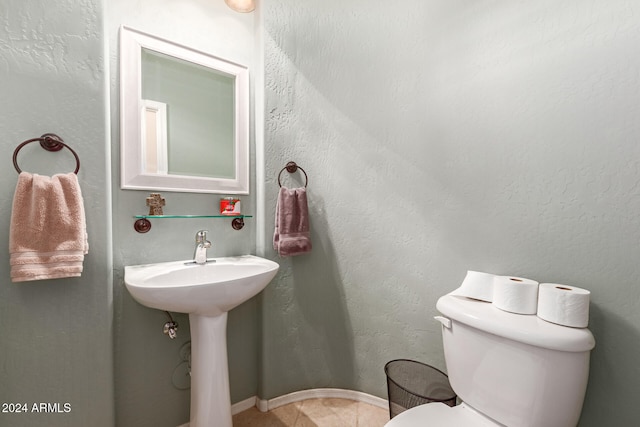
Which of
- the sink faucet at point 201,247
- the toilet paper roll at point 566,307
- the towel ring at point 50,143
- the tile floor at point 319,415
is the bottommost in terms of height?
the tile floor at point 319,415

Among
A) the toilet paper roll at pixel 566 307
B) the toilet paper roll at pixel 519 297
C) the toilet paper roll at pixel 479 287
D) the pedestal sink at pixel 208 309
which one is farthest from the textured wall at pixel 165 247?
the toilet paper roll at pixel 566 307

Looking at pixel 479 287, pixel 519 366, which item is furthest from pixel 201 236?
pixel 519 366

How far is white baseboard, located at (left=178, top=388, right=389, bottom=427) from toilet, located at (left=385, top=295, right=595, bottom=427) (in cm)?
69

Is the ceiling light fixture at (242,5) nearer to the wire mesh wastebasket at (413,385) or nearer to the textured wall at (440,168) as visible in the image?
the textured wall at (440,168)

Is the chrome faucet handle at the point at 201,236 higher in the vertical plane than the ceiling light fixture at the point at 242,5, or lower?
lower

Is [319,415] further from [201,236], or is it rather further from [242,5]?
[242,5]

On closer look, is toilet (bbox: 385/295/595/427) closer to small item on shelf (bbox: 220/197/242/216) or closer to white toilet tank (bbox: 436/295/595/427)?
white toilet tank (bbox: 436/295/595/427)

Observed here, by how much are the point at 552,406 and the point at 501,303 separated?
0.96 ft

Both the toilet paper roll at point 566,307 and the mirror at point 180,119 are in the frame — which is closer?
the toilet paper roll at point 566,307

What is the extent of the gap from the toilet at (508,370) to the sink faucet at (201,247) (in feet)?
3.35

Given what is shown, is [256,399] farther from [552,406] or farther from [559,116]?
[559,116]

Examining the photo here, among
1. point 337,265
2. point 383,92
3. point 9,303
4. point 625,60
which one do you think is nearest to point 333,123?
point 383,92

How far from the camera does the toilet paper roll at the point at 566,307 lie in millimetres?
822

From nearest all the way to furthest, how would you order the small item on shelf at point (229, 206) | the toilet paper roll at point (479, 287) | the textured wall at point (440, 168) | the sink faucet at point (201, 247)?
the textured wall at point (440, 168), the toilet paper roll at point (479, 287), the sink faucet at point (201, 247), the small item on shelf at point (229, 206)
